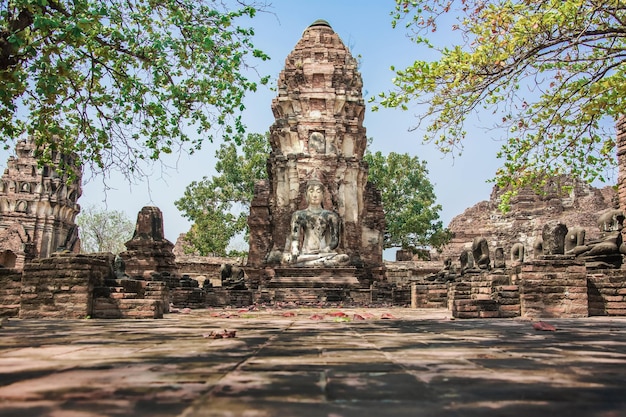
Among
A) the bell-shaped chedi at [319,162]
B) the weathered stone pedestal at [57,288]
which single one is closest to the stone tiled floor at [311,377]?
the weathered stone pedestal at [57,288]

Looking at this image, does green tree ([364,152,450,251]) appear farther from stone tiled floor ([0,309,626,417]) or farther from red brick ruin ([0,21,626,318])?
stone tiled floor ([0,309,626,417])

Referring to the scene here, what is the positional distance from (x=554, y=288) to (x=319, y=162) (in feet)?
42.2

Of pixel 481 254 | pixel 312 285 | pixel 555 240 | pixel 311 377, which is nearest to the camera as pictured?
pixel 311 377

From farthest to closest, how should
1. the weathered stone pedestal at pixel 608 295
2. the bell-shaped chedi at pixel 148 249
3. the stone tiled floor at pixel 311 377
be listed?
the bell-shaped chedi at pixel 148 249 → the weathered stone pedestal at pixel 608 295 → the stone tiled floor at pixel 311 377

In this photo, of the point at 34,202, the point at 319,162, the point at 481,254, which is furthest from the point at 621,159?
the point at 34,202

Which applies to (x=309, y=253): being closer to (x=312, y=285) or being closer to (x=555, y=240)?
(x=312, y=285)

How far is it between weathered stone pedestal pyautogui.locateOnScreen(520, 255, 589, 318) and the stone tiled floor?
3787 mm

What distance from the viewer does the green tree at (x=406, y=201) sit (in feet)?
103

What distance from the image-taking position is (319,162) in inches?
792

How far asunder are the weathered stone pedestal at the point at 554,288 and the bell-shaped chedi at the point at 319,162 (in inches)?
438

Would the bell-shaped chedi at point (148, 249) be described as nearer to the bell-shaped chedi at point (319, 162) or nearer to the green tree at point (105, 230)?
the bell-shaped chedi at point (319, 162)

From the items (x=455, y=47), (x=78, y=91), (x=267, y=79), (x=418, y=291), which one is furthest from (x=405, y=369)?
(x=418, y=291)

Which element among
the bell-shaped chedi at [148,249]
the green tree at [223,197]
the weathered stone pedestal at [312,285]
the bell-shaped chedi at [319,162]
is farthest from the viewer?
the green tree at [223,197]

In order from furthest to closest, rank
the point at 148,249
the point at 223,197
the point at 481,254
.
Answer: the point at 223,197 → the point at 148,249 → the point at 481,254
